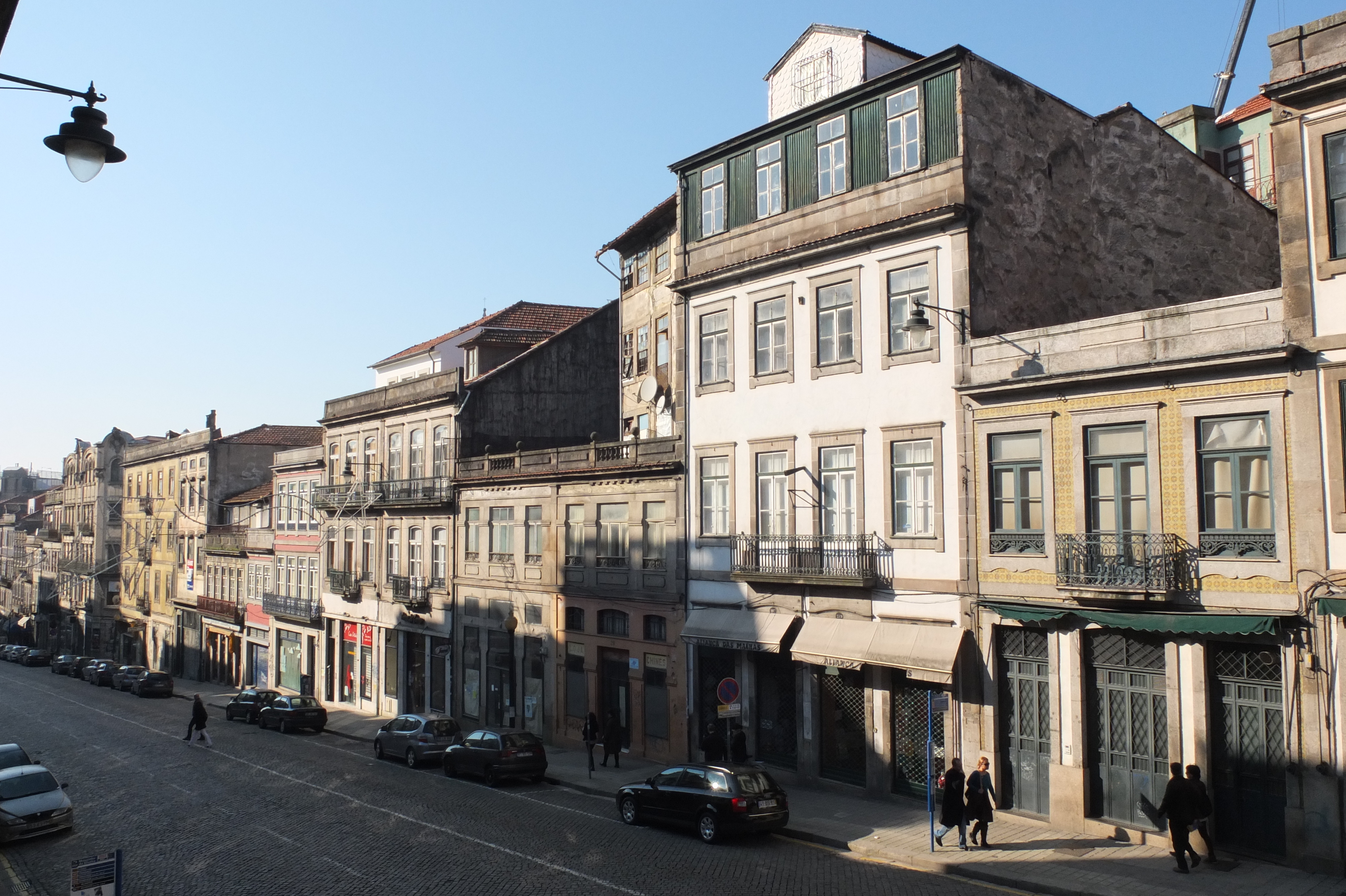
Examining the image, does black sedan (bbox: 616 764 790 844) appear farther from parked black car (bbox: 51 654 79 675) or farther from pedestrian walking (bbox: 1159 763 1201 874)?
parked black car (bbox: 51 654 79 675)

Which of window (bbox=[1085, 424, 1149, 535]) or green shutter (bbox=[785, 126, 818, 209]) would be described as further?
green shutter (bbox=[785, 126, 818, 209])

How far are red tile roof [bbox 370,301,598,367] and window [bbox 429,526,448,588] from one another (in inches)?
429

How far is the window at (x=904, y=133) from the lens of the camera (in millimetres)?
25625

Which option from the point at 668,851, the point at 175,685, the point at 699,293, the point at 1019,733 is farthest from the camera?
the point at 175,685

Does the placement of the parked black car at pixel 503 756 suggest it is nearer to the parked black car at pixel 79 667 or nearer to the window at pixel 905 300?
the window at pixel 905 300

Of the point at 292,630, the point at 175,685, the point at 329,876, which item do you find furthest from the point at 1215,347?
the point at 175,685

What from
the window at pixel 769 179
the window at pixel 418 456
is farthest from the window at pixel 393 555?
the window at pixel 769 179

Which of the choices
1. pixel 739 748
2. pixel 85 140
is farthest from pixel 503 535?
pixel 85 140

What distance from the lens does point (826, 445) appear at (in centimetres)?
2714

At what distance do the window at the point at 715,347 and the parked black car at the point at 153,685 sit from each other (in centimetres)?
3979

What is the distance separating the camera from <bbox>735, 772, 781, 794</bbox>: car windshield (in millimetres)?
21188

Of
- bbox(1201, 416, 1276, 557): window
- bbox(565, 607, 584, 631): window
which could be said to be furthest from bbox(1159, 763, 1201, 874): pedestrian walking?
bbox(565, 607, 584, 631): window

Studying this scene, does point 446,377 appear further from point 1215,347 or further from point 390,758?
point 1215,347

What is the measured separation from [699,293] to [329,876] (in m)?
18.3
